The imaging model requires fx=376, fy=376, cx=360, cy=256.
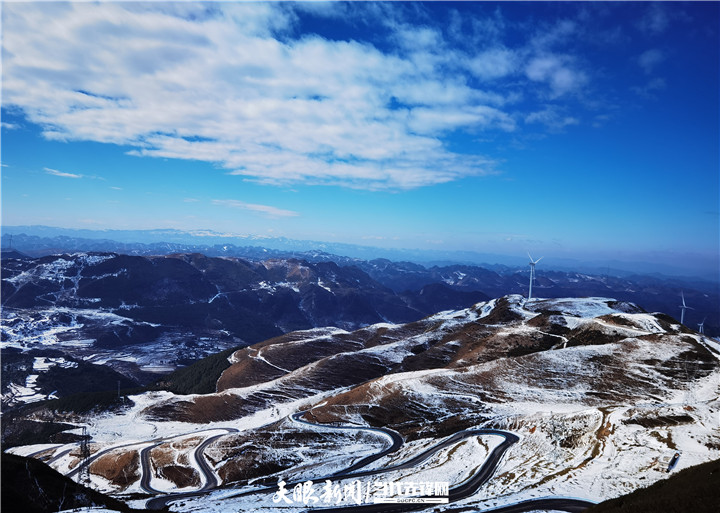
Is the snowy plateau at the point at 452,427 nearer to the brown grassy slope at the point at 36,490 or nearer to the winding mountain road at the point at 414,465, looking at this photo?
the winding mountain road at the point at 414,465

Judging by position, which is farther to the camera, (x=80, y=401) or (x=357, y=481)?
(x=80, y=401)

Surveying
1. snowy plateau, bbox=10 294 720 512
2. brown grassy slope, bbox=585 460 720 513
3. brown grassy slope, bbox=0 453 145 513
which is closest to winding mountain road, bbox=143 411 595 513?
snowy plateau, bbox=10 294 720 512

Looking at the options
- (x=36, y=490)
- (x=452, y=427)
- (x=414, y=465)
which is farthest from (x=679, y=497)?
(x=452, y=427)

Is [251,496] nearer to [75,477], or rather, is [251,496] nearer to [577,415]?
[75,477]

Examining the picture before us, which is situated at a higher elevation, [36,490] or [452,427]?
[36,490]

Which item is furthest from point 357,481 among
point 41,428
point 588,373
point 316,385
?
point 41,428

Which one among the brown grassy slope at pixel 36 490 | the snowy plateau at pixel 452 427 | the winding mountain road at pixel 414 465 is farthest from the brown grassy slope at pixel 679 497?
the brown grassy slope at pixel 36 490

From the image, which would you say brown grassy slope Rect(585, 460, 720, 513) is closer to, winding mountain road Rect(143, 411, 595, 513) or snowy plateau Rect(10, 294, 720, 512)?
winding mountain road Rect(143, 411, 595, 513)

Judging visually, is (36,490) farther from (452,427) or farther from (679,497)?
(452,427)
